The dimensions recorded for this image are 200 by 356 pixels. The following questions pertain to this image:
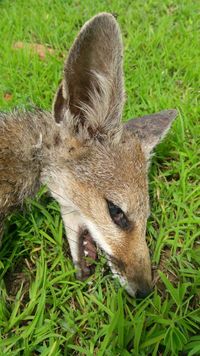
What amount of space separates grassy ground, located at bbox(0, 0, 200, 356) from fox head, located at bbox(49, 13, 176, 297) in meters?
0.20

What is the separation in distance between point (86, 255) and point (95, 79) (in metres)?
1.28

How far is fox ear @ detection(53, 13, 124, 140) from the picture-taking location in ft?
9.61

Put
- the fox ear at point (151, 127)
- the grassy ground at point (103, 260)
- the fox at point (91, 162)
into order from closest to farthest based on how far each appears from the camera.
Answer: the grassy ground at point (103, 260) < the fox at point (91, 162) < the fox ear at point (151, 127)

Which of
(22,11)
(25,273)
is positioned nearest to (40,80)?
(22,11)

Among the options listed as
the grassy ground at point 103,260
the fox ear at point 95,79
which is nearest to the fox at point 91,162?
the fox ear at point 95,79

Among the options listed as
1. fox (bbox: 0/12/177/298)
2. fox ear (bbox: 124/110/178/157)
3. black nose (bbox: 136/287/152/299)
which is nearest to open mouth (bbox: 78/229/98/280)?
fox (bbox: 0/12/177/298)

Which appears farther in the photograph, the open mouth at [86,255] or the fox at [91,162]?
the open mouth at [86,255]

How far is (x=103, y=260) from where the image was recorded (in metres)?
3.30

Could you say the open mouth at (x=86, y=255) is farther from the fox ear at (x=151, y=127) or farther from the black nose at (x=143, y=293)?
the fox ear at (x=151, y=127)

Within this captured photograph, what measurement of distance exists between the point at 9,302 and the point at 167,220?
54.5 inches

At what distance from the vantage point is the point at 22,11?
587 centimetres

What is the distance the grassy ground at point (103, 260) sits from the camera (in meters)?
2.91

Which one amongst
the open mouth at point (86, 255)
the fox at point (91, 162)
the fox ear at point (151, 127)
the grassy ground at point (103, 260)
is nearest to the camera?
the grassy ground at point (103, 260)

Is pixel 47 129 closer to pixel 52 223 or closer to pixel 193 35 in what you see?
pixel 52 223
